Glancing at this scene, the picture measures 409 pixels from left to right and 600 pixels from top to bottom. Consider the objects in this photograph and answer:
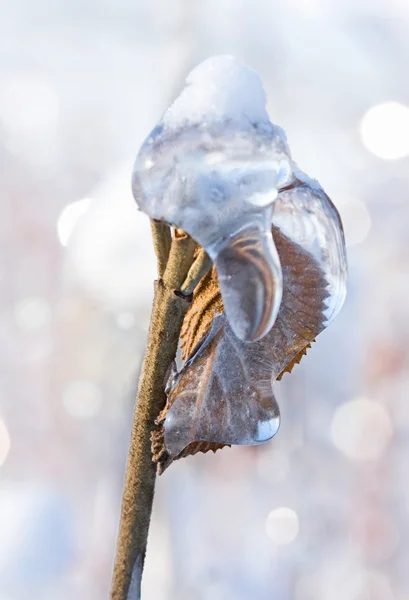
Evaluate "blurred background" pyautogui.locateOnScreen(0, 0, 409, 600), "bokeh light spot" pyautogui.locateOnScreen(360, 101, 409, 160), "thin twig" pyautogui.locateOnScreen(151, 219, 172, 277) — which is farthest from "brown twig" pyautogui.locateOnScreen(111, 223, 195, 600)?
"bokeh light spot" pyautogui.locateOnScreen(360, 101, 409, 160)

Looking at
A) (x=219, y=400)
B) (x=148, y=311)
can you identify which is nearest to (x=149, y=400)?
(x=219, y=400)

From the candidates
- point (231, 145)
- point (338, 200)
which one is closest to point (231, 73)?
point (231, 145)

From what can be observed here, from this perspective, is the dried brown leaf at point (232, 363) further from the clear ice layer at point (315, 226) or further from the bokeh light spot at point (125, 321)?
the bokeh light spot at point (125, 321)

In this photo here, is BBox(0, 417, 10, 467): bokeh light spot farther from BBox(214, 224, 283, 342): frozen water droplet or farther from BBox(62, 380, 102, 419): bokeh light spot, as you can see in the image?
BBox(214, 224, 283, 342): frozen water droplet

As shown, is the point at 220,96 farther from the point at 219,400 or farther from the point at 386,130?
the point at 386,130

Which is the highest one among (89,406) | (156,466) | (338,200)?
(338,200)

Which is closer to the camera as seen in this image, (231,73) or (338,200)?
(231,73)

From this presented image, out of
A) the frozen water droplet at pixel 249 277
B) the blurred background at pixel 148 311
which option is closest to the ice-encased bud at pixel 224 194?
the frozen water droplet at pixel 249 277

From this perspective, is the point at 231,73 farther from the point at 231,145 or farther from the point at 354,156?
the point at 354,156
